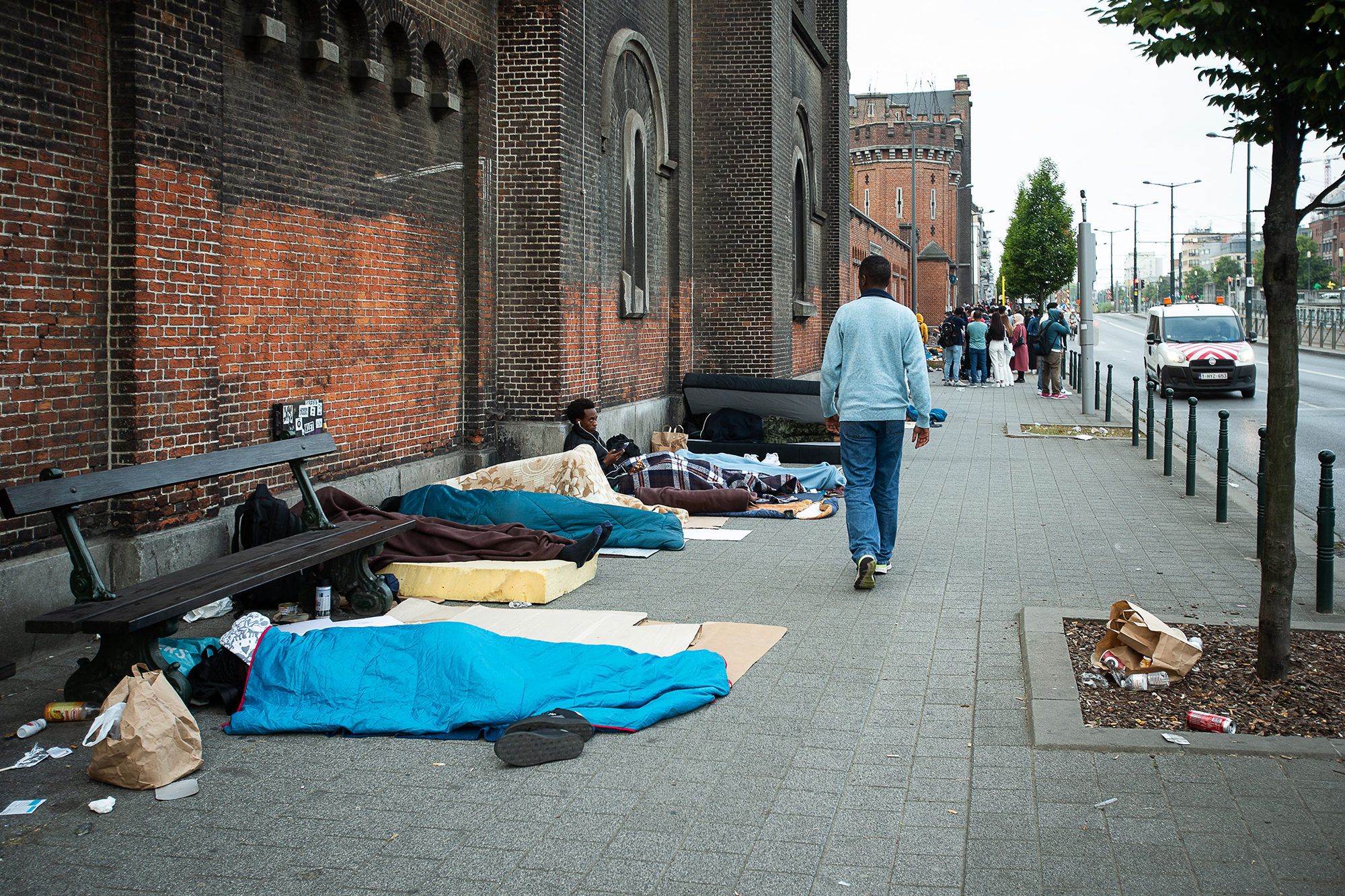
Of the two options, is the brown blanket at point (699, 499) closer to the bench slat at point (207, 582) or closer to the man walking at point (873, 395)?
the man walking at point (873, 395)

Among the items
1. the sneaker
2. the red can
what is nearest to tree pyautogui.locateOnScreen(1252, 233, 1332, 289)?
the sneaker

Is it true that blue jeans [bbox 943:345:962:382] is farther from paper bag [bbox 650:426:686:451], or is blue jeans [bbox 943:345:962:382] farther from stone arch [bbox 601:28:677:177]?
paper bag [bbox 650:426:686:451]

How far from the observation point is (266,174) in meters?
8.40

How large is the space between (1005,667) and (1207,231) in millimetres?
202063

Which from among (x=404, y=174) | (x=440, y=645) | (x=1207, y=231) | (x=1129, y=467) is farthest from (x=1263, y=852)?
(x=1207, y=231)

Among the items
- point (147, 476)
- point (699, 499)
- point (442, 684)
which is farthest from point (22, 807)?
point (699, 499)

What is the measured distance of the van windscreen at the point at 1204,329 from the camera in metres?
25.8

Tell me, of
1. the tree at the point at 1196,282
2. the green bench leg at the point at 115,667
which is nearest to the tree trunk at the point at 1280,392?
the green bench leg at the point at 115,667

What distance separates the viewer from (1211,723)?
4.80 metres

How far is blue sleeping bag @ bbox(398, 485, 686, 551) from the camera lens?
349 inches

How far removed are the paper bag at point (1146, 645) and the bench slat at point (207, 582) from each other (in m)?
4.21

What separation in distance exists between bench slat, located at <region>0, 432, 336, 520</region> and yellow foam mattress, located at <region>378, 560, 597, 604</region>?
1059mm

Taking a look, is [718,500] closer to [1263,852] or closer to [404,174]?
[404,174]

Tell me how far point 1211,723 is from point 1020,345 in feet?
98.8
